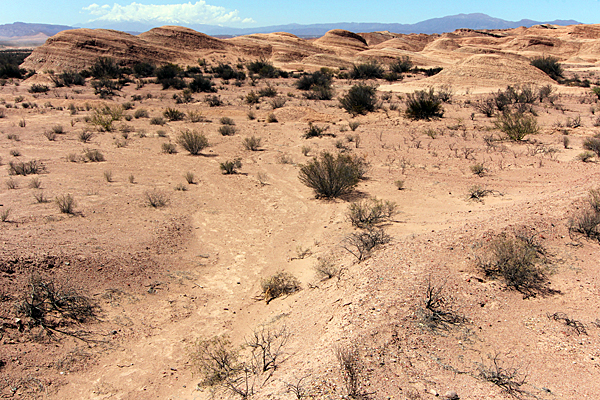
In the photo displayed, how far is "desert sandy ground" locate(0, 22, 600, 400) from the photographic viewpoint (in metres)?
3.76

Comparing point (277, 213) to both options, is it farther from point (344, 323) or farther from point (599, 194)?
point (599, 194)

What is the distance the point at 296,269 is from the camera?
6855 mm

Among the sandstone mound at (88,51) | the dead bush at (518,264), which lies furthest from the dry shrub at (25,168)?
the sandstone mound at (88,51)

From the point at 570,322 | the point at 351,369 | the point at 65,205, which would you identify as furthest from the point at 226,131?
the point at 570,322

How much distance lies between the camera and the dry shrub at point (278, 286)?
20.1 ft

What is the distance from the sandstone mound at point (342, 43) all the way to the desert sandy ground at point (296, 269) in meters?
45.6

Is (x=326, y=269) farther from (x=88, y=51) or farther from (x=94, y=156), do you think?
(x=88, y=51)

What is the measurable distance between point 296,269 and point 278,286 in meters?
0.72

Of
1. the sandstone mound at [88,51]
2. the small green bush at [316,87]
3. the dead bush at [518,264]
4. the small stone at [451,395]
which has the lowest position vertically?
the small stone at [451,395]

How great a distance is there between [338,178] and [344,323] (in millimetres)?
5771

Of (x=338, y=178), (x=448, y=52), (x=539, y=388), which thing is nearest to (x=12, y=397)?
(x=539, y=388)

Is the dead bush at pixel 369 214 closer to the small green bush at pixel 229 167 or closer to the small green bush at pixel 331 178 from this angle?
the small green bush at pixel 331 178

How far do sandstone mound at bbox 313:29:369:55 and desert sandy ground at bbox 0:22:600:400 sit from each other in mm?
45614

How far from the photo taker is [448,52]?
57750 mm
